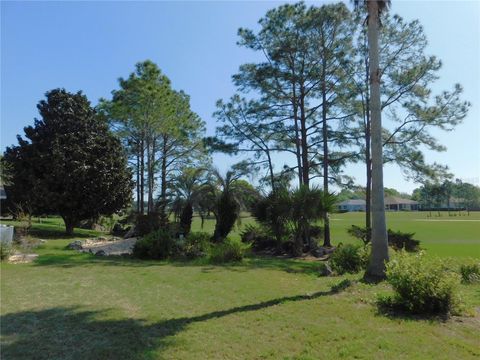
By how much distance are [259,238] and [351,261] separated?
9303mm

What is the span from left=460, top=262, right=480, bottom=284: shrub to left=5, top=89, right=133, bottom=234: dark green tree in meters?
18.6

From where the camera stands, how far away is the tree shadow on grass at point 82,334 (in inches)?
168

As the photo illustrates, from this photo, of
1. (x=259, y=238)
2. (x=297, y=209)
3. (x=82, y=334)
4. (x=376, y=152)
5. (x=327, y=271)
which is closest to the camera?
(x=82, y=334)

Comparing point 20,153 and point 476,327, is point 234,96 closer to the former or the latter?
point 20,153

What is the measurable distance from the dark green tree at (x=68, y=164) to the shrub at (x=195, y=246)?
1031cm

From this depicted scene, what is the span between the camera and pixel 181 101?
29.5m

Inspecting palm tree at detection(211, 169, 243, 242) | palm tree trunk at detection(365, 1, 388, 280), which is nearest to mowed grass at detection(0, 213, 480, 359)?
palm tree trunk at detection(365, 1, 388, 280)

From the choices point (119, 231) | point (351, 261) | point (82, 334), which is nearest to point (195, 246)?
point (351, 261)

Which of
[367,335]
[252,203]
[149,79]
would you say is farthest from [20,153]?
[367,335]

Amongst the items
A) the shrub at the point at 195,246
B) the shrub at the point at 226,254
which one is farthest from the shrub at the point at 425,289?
the shrub at the point at 195,246

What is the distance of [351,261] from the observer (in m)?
11.3

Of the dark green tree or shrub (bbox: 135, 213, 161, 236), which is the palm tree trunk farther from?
the dark green tree

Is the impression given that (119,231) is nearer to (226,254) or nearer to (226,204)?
(226,204)

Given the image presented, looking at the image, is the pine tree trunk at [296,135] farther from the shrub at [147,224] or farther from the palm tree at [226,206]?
the shrub at [147,224]
